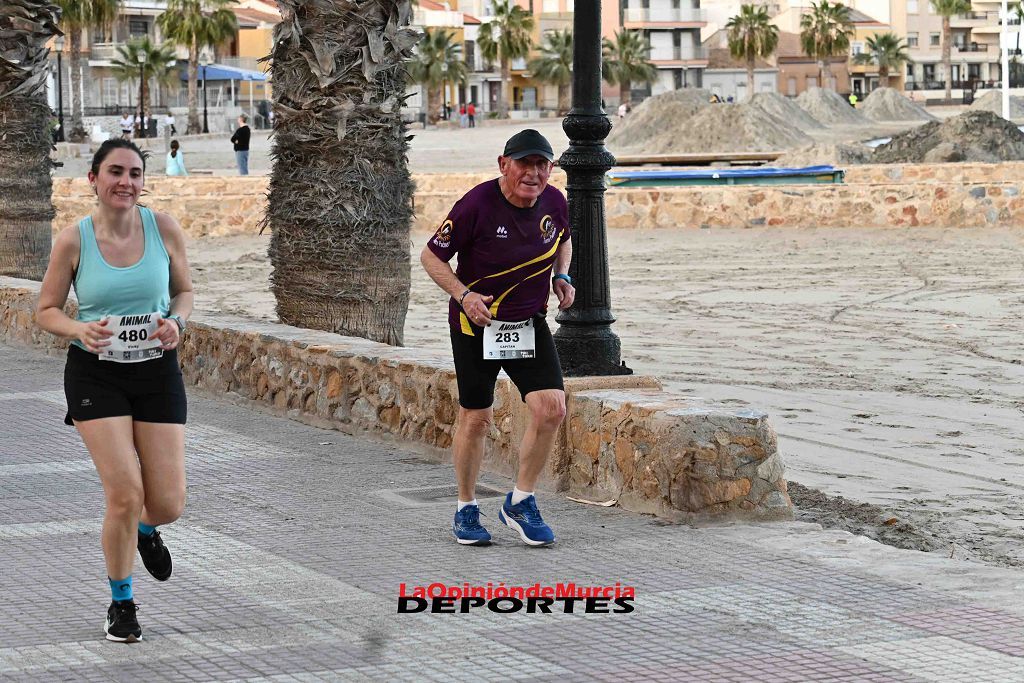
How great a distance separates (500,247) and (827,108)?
69.5 meters

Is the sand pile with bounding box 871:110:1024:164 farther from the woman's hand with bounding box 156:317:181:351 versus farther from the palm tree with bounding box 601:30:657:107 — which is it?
the palm tree with bounding box 601:30:657:107

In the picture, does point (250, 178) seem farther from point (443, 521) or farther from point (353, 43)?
point (443, 521)

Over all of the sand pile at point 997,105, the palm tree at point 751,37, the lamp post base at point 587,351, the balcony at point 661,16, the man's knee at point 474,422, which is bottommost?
the man's knee at point 474,422

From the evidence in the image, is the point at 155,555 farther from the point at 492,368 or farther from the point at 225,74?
the point at 225,74

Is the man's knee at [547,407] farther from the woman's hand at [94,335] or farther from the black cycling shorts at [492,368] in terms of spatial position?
the woman's hand at [94,335]

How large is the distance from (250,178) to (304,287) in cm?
2015

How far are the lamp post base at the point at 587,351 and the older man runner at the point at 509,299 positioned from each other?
4.99 ft

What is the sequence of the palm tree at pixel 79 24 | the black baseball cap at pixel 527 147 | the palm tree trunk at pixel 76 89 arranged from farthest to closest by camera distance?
the palm tree trunk at pixel 76 89, the palm tree at pixel 79 24, the black baseball cap at pixel 527 147

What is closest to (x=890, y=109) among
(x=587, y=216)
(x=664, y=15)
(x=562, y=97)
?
(x=562, y=97)

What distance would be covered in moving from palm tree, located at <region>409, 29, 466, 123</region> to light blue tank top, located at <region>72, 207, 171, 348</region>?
3149 inches

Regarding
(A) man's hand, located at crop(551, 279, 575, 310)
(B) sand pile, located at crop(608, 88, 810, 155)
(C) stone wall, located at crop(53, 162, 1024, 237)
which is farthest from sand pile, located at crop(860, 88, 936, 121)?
(A) man's hand, located at crop(551, 279, 575, 310)

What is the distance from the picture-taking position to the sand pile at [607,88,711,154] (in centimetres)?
5344

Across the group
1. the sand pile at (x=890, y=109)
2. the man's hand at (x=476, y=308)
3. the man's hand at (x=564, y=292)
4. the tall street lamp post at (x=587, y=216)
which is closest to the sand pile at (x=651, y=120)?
the sand pile at (x=890, y=109)

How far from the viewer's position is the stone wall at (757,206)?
2414 cm
